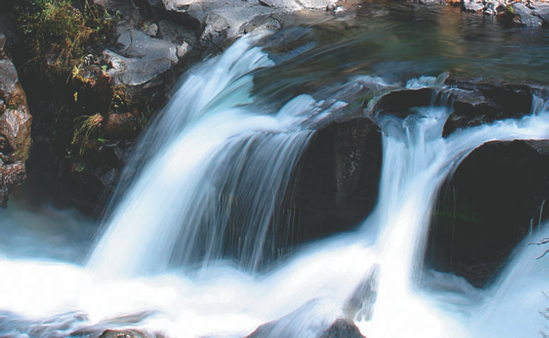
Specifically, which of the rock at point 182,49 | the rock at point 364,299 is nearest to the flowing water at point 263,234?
the rock at point 364,299

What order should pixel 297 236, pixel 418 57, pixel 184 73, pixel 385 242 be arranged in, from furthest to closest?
pixel 184 73
pixel 418 57
pixel 297 236
pixel 385 242

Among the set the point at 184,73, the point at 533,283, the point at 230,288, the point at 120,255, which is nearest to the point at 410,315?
the point at 533,283

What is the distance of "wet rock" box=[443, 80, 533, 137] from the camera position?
375 centimetres

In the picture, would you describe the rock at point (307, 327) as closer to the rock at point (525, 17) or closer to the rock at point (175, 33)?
the rock at point (175, 33)

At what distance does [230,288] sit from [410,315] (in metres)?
1.43

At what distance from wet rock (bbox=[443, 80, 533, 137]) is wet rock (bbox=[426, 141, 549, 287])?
0.46 metres

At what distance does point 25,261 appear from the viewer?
4594mm

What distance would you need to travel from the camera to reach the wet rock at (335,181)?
142 inches

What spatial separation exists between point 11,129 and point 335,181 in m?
3.37

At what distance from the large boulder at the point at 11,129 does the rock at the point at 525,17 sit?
6.41 m

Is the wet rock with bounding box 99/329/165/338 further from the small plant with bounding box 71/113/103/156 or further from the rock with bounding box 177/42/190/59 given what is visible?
the rock with bounding box 177/42/190/59

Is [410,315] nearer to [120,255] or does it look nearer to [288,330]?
[288,330]

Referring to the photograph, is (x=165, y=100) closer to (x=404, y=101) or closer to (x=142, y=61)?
(x=142, y=61)

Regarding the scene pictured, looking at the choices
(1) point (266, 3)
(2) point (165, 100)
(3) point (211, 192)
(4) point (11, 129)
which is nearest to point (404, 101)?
(3) point (211, 192)
